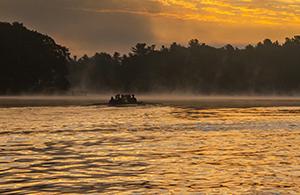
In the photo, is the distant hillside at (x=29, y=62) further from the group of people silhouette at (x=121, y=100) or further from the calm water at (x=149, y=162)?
the calm water at (x=149, y=162)

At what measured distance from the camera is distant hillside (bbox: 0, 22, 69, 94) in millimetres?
174750

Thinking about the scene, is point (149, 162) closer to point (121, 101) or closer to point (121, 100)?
point (121, 101)

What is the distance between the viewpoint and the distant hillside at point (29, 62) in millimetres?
174750

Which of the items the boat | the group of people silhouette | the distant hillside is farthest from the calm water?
the distant hillside

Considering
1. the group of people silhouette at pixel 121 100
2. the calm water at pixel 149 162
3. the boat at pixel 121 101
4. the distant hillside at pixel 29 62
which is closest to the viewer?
the calm water at pixel 149 162

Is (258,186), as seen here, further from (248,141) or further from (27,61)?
(27,61)

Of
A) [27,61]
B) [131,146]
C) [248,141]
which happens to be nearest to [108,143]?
[131,146]

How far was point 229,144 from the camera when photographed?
34.0m

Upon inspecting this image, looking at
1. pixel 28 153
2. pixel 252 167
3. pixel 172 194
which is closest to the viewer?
pixel 172 194

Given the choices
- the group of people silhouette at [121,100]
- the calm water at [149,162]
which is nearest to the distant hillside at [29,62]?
the group of people silhouette at [121,100]

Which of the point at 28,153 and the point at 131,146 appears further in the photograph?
the point at 131,146

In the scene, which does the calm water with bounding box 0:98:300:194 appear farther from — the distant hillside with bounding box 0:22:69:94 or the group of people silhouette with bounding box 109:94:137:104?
the distant hillside with bounding box 0:22:69:94

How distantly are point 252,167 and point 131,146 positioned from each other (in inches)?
404

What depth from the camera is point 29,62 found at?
178m
